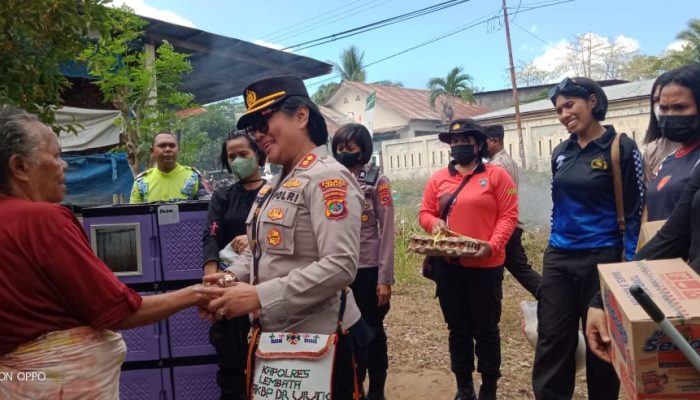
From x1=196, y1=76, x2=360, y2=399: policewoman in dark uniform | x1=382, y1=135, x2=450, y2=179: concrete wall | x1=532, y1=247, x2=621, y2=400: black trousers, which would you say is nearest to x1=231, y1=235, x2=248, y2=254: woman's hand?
x1=196, y1=76, x2=360, y2=399: policewoman in dark uniform

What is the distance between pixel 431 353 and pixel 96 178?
228 inches

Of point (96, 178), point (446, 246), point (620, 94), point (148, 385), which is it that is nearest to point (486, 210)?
point (446, 246)

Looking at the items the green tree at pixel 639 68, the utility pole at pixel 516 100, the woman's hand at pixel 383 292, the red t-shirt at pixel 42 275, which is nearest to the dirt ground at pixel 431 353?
the woman's hand at pixel 383 292

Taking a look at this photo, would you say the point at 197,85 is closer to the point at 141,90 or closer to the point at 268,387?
the point at 141,90

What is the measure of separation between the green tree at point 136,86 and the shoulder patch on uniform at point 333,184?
186 inches

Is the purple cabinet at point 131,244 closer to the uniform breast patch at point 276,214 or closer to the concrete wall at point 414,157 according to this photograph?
the uniform breast patch at point 276,214

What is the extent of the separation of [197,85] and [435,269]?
347 inches

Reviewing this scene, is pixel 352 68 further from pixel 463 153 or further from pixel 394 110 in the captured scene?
pixel 463 153

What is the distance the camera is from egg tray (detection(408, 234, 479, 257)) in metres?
3.66

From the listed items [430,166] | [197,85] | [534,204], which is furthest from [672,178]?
[430,166]

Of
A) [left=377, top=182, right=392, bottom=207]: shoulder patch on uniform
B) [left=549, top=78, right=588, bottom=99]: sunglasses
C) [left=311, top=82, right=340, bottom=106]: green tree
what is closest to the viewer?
[left=549, top=78, right=588, bottom=99]: sunglasses

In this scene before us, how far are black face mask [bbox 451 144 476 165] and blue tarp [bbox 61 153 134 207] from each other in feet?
19.9

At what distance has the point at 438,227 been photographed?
3.94 metres

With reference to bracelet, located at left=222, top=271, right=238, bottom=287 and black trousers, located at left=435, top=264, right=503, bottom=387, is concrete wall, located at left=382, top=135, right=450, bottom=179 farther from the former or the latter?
bracelet, located at left=222, top=271, right=238, bottom=287
